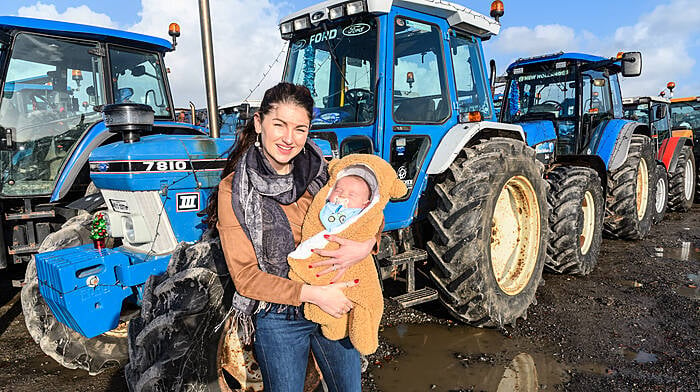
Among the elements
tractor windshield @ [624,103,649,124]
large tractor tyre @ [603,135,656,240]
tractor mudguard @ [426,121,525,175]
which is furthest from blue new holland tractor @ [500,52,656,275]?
tractor windshield @ [624,103,649,124]

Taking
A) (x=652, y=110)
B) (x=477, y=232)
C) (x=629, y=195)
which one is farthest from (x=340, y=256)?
(x=652, y=110)

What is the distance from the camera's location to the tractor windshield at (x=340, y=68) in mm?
3520

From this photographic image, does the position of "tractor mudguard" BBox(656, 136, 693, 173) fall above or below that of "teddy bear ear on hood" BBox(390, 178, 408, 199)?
below

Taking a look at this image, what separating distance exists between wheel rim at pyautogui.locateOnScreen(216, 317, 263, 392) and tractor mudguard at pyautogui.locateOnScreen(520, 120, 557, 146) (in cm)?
423

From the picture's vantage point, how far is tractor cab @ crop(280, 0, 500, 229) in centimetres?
345

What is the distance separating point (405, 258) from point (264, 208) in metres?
2.04

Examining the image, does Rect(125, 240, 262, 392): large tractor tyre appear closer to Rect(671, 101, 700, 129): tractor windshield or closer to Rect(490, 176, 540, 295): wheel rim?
Rect(490, 176, 540, 295): wheel rim

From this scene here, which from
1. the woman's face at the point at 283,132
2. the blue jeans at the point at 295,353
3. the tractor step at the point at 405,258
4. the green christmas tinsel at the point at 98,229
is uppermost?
the woman's face at the point at 283,132

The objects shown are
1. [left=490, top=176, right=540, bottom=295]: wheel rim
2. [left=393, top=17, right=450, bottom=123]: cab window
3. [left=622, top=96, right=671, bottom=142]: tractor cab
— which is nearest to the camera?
[left=393, top=17, right=450, bottom=123]: cab window

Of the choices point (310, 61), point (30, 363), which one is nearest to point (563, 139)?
point (310, 61)

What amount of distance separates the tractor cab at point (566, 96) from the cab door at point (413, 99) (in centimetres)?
275

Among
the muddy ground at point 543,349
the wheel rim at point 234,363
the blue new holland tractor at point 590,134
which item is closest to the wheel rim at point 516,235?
the muddy ground at point 543,349

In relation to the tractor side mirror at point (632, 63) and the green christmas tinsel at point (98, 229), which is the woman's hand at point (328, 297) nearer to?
the green christmas tinsel at point (98, 229)

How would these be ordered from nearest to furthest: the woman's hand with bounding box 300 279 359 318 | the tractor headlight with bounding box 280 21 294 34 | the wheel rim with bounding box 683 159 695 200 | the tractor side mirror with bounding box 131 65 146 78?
1. the woman's hand with bounding box 300 279 359 318
2. the tractor headlight with bounding box 280 21 294 34
3. the tractor side mirror with bounding box 131 65 146 78
4. the wheel rim with bounding box 683 159 695 200
